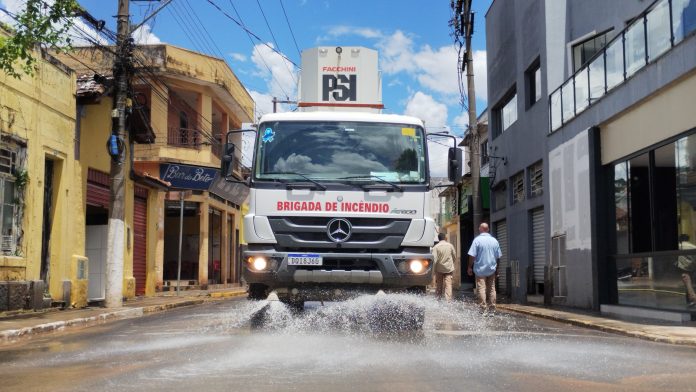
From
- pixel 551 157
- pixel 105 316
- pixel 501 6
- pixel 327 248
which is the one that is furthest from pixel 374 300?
pixel 501 6

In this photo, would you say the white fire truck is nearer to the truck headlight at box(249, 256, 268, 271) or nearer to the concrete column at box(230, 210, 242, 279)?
the truck headlight at box(249, 256, 268, 271)

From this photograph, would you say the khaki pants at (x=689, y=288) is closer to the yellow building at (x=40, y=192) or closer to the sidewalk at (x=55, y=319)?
the sidewalk at (x=55, y=319)

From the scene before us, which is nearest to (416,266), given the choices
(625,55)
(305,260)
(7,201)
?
(305,260)

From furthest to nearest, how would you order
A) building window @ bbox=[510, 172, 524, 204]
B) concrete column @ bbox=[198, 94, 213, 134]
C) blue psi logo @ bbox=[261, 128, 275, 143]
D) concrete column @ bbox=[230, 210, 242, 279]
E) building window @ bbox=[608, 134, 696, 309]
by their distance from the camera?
concrete column @ bbox=[230, 210, 242, 279], concrete column @ bbox=[198, 94, 213, 134], building window @ bbox=[510, 172, 524, 204], building window @ bbox=[608, 134, 696, 309], blue psi logo @ bbox=[261, 128, 275, 143]

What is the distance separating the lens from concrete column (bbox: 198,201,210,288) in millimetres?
28391

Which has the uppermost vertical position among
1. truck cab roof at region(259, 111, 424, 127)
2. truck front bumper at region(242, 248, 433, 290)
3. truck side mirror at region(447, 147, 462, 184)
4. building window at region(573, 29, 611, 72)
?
building window at region(573, 29, 611, 72)

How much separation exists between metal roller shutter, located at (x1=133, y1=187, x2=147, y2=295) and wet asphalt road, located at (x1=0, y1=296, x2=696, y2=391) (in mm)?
10704

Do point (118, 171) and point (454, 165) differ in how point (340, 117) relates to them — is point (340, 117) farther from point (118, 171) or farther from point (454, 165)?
point (118, 171)

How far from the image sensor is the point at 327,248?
859 cm

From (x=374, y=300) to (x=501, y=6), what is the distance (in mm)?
18177

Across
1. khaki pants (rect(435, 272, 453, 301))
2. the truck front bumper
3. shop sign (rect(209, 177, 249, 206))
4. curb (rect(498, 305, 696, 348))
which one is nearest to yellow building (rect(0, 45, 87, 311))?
the truck front bumper

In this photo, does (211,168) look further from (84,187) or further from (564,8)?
(564,8)

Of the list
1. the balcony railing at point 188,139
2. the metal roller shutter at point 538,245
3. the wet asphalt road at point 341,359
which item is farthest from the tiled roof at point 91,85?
the metal roller shutter at point 538,245

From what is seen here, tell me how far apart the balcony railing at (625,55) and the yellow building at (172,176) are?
10974 millimetres
